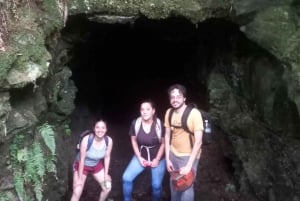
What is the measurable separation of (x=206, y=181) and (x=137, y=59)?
573 cm

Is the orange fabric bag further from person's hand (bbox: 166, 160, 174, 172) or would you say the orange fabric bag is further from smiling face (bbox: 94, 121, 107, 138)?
smiling face (bbox: 94, 121, 107, 138)

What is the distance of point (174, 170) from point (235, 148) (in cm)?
228

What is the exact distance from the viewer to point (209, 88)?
29.6 feet

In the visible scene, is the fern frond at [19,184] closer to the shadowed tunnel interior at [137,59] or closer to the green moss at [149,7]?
the shadowed tunnel interior at [137,59]

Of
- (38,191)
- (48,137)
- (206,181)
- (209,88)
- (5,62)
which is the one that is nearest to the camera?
(5,62)

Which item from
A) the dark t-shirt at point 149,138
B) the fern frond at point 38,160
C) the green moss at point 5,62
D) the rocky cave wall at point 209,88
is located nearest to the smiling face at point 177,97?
A: the dark t-shirt at point 149,138

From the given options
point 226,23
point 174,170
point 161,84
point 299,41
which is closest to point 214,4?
point 226,23

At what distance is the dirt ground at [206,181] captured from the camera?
8.94m

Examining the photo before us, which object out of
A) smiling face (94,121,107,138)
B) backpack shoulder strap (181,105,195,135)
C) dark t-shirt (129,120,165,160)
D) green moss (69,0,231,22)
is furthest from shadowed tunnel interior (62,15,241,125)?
backpack shoulder strap (181,105,195,135)

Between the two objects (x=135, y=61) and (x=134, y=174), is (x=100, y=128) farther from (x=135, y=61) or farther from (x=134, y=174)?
(x=135, y=61)

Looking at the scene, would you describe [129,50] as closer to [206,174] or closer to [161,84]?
[161,84]

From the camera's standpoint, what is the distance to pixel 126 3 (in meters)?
7.55

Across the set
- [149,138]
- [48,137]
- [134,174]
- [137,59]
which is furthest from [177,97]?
[137,59]

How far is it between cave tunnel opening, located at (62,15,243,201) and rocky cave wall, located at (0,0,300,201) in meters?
0.49
